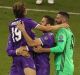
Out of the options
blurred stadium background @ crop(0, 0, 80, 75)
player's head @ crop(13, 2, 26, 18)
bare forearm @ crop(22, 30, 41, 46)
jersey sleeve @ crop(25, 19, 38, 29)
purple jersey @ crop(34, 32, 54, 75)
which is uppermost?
player's head @ crop(13, 2, 26, 18)

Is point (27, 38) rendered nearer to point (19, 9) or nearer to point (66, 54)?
point (19, 9)

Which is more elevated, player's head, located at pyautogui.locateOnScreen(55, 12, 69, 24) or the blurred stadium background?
player's head, located at pyautogui.locateOnScreen(55, 12, 69, 24)

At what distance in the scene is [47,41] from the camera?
28.6ft

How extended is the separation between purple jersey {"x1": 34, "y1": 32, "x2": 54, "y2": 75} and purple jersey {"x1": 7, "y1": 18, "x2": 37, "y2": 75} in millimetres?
260

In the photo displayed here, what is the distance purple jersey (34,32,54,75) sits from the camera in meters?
8.71

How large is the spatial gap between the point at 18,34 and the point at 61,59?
927 mm

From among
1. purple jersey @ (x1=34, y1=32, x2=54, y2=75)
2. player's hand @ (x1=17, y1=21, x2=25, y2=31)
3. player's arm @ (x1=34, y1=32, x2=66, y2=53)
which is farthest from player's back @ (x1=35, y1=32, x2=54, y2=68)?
player's hand @ (x1=17, y1=21, x2=25, y2=31)

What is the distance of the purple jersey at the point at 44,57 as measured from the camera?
28.6ft


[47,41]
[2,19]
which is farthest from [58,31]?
[2,19]

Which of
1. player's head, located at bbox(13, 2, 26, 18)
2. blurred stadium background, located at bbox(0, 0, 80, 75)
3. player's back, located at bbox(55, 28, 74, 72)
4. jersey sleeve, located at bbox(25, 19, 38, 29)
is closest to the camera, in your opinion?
player's head, located at bbox(13, 2, 26, 18)

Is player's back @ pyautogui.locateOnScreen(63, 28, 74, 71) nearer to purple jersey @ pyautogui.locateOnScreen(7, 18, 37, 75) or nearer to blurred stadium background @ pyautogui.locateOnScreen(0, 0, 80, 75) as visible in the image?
purple jersey @ pyautogui.locateOnScreen(7, 18, 37, 75)

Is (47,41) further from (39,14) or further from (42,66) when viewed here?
(39,14)

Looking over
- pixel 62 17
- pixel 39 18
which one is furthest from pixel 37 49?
pixel 39 18

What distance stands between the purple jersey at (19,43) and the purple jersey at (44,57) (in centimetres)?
26
